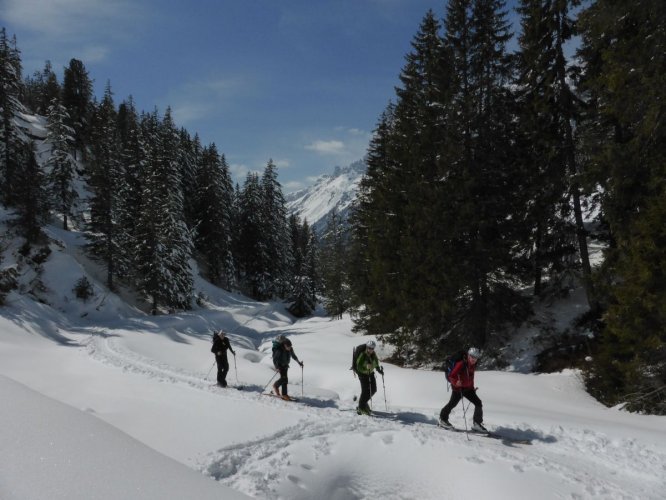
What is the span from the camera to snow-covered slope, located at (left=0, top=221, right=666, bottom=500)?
4855 millimetres

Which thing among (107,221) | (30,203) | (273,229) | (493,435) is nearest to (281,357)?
(493,435)

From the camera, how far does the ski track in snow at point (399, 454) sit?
6.63m

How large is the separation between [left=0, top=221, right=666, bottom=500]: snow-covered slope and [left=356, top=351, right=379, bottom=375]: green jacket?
1213 millimetres

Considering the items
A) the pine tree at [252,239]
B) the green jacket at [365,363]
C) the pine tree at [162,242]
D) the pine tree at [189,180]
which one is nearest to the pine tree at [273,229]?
the pine tree at [252,239]

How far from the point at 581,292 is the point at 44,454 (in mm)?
19779

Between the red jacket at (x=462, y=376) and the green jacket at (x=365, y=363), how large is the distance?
7.45 ft

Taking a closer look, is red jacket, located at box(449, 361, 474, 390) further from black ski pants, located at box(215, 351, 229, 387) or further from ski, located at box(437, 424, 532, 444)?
black ski pants, located at box(215, 351, 229, 387)

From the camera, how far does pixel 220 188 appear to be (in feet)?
170

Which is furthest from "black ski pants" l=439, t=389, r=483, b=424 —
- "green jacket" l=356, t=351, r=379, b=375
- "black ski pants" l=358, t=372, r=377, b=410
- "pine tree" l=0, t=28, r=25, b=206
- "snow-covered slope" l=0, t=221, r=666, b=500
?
"pine tree" l=0, t=28, r=25, b=206

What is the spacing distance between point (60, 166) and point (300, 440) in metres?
46.2

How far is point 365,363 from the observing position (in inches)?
437

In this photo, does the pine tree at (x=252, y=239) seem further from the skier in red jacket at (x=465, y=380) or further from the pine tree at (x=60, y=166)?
the skier in red jacket at (x=465, y=380)

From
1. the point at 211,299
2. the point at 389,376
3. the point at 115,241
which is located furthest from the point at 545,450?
the point at 211,299

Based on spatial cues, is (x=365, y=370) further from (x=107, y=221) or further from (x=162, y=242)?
(x=107, y=221)
